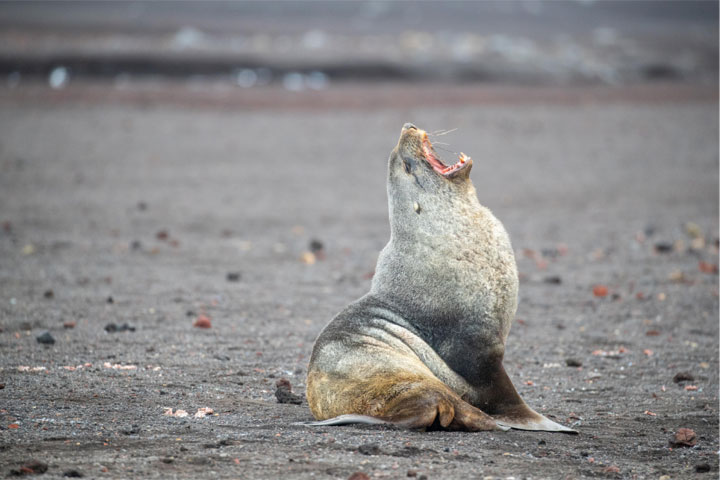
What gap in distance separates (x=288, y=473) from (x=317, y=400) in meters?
0.86

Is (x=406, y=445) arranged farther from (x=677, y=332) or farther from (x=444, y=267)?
(x=677, y=332)

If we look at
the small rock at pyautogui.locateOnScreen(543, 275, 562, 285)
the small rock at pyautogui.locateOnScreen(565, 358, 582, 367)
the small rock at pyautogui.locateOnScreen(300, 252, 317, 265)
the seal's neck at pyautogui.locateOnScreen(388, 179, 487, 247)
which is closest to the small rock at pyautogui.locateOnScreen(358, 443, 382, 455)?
the seal's neck at pyautogui.locateOnScreen(388, 179, 487, 247)

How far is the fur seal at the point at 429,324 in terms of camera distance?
535cm

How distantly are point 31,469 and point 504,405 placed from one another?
2701 millimetres

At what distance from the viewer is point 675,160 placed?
20.1m

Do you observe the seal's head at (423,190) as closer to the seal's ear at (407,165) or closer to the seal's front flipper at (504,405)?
the seal's ear at (407,165)

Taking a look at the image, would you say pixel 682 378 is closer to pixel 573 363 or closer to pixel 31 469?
pixel 573 363

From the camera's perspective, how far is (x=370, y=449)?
16.5ft

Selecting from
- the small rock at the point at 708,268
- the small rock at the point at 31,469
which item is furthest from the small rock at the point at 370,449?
the small rock at the point at 708,268

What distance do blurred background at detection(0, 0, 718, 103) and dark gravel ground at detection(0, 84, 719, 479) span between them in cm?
599

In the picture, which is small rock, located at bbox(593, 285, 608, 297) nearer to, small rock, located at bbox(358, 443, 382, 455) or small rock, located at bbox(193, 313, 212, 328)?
small rock, located at bbox(193, 313, 212, 328)

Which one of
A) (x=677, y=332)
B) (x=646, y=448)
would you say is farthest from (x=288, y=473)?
(x=677, y=332)

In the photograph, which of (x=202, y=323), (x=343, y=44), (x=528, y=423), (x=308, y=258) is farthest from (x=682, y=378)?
(x=343, y=44)

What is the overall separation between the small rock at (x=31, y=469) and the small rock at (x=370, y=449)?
5.42 feet
